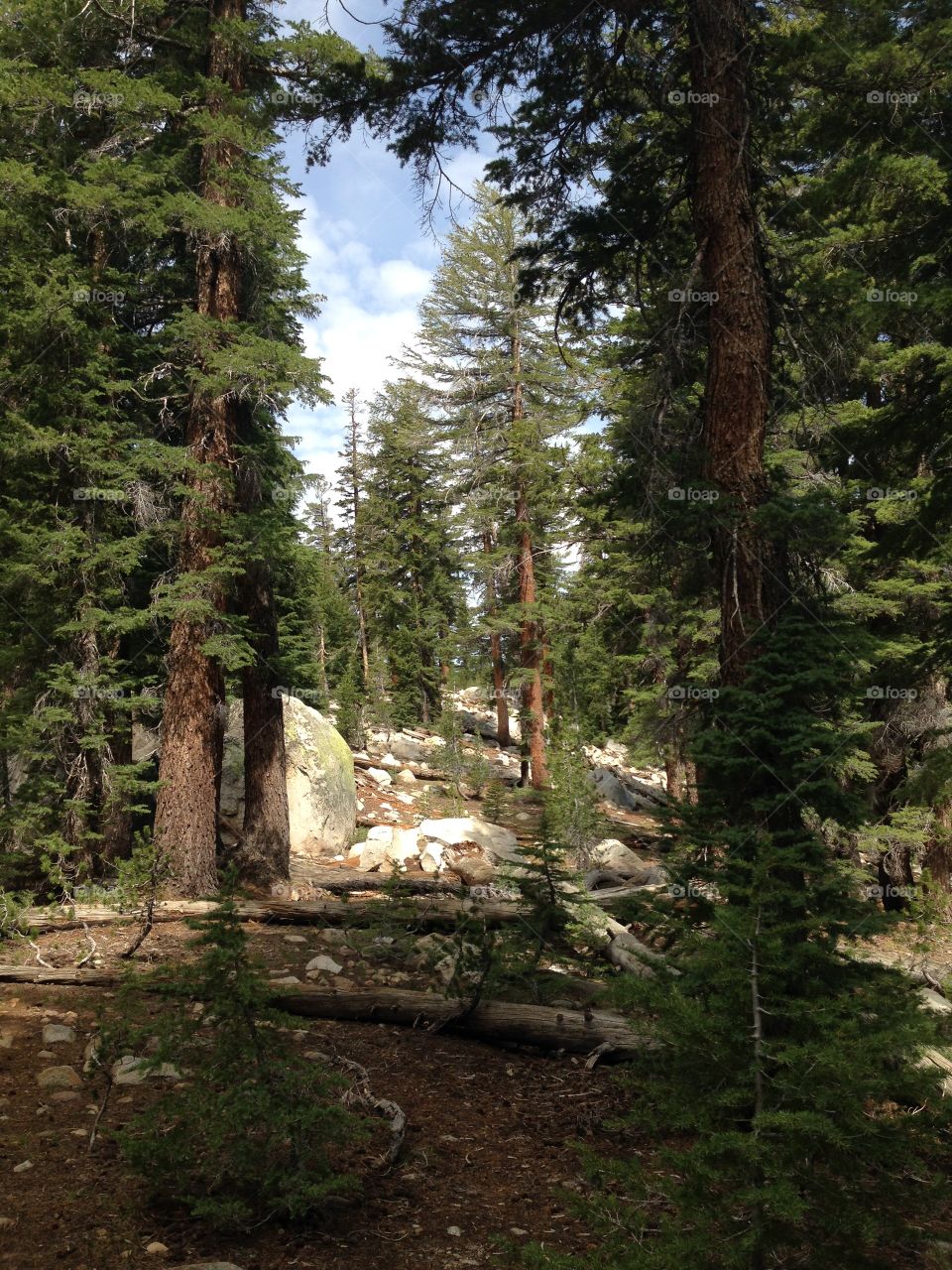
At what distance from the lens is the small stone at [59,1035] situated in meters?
4.84

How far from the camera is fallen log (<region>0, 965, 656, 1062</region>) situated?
5.39 metres

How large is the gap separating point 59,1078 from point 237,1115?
2.03 metres

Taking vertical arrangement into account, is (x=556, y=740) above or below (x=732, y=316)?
below

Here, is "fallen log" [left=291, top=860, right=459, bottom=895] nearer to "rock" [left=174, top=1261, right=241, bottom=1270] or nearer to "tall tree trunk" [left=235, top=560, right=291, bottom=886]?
"tall tree trunk" [left=235, top=560, right=291, bottom=886]

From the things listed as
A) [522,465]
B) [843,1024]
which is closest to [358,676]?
[522,465]

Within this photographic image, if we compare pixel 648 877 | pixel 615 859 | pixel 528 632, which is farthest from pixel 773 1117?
pixel 528 632

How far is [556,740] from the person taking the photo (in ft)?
48.6

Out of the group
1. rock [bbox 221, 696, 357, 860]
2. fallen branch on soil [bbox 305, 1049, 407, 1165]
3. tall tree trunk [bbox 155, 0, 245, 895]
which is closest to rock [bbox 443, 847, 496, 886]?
rock [bbox 221, 696, 357, 860]

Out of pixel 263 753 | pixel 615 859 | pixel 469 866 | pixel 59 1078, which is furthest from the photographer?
pixel 615 859

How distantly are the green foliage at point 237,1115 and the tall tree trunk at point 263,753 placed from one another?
6.99 meters

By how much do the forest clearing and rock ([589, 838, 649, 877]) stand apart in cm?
53

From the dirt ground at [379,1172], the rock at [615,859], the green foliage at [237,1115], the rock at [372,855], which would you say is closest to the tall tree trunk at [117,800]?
the dirt ground at [379,1172]

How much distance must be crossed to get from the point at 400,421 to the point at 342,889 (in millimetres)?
23180

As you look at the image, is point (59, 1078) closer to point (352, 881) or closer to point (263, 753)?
point (263, 753)
